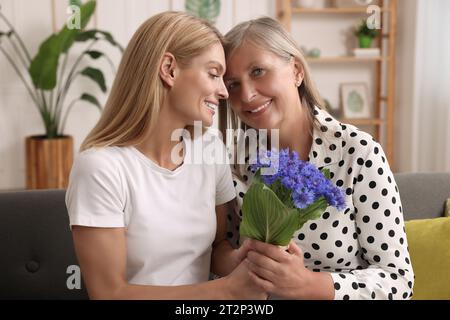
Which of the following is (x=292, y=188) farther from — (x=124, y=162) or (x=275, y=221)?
(x=124, y=162)

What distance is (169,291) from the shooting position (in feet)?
3.72

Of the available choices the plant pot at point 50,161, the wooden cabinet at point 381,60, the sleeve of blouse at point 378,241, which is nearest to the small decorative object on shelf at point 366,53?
the wooden cabinet at point 381,60

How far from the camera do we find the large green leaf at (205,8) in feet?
14.6

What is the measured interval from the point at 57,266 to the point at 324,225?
0.74 metres

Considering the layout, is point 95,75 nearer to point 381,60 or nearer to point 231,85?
point 381,60

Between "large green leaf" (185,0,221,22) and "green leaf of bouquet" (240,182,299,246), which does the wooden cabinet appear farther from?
"green leaf of bouquet" (240,182,299,246)

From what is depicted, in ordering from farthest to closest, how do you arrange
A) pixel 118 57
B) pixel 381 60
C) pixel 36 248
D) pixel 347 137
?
1. pixel 381 60
2. pixel 118 57
3. pixel 36 248
4. pixel 347 137

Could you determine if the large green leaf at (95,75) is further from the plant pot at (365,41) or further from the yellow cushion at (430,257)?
the yellow cushion at (430,257)

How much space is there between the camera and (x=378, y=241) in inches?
51.3

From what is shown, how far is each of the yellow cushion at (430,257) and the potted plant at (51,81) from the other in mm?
2594

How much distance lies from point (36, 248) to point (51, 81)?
2317 mm

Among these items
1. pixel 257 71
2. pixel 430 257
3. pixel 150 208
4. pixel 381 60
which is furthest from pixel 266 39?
pixel 381 60

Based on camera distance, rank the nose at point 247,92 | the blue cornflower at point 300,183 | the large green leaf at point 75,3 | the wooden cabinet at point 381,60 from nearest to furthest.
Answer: the blue cornflower at point 300,183 → the nose at point 247,92 → the large green leaf at point 75,3 → the wooden cabinet at point 381,60
